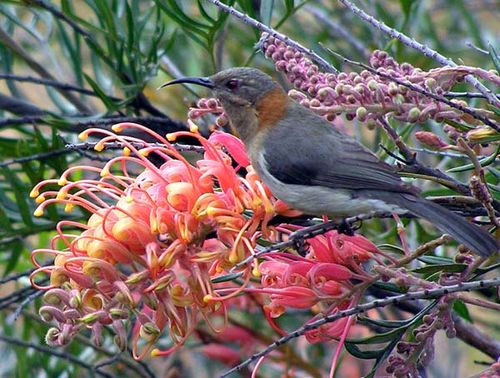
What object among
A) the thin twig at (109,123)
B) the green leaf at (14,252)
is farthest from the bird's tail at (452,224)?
the green leaf at (14,252)

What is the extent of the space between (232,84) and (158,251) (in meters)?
0.83

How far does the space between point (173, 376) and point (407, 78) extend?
1882 millimetres

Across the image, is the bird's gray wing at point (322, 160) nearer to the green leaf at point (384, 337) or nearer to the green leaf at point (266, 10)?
the green leaf at point (266, 10)

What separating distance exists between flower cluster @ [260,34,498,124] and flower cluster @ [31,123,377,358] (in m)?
0.29

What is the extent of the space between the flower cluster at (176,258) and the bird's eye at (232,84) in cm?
58

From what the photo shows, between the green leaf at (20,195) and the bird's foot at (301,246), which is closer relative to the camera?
the bird's foot at (301,246)

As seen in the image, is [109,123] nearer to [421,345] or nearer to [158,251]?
[158,251]

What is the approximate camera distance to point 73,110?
12.9 ft

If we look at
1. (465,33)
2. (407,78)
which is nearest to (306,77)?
(407,78)

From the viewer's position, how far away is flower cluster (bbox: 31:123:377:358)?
7.28 feet

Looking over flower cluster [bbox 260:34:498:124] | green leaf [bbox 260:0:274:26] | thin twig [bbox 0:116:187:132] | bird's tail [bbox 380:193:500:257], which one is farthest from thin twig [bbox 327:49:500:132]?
thin twig [bbox 0:116:187:132]

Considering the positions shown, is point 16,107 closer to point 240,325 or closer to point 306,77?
point 240,325

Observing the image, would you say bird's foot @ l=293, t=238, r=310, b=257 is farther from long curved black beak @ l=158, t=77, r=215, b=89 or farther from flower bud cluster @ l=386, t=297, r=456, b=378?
long curved black beak @ l=158, t=77, r=215, b=89

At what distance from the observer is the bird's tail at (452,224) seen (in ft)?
6.95
